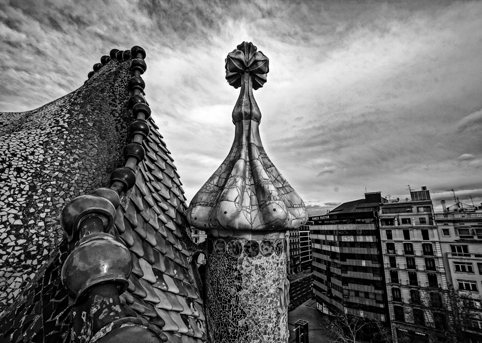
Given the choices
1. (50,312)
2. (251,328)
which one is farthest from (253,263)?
(50,312)

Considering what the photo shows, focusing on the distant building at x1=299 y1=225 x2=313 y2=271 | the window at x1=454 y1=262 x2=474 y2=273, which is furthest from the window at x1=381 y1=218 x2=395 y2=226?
the distant building at x1=299 y1=225 x2=313 y2=271

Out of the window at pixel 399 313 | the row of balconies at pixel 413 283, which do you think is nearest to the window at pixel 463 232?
the row of balconies at pixel 413 283

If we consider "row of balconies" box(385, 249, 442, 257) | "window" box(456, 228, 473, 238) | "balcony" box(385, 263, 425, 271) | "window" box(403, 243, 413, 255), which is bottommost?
"balcony" box(385, 263, 425, 271)

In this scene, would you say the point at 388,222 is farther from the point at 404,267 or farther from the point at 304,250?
the point at 304,250

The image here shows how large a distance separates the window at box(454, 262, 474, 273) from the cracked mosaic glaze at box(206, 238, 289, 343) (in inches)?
1108

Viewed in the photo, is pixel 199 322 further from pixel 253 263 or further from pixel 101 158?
pixel 101 158

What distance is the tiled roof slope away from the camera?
6.06ft

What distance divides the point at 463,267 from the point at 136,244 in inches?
1184

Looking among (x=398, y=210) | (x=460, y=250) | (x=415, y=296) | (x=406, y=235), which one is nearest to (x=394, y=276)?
(x=415, y=296)

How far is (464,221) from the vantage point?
2511cm

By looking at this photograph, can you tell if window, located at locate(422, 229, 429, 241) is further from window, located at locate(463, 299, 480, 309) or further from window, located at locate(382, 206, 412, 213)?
window, located at locate(463, 299, 480, 309)

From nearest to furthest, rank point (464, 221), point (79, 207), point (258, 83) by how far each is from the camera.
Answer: point (79, 207), point (258, 83), point (464, 221)

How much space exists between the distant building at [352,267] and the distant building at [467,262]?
19.3ft

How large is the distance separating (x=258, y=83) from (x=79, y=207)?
3403 millimetres
